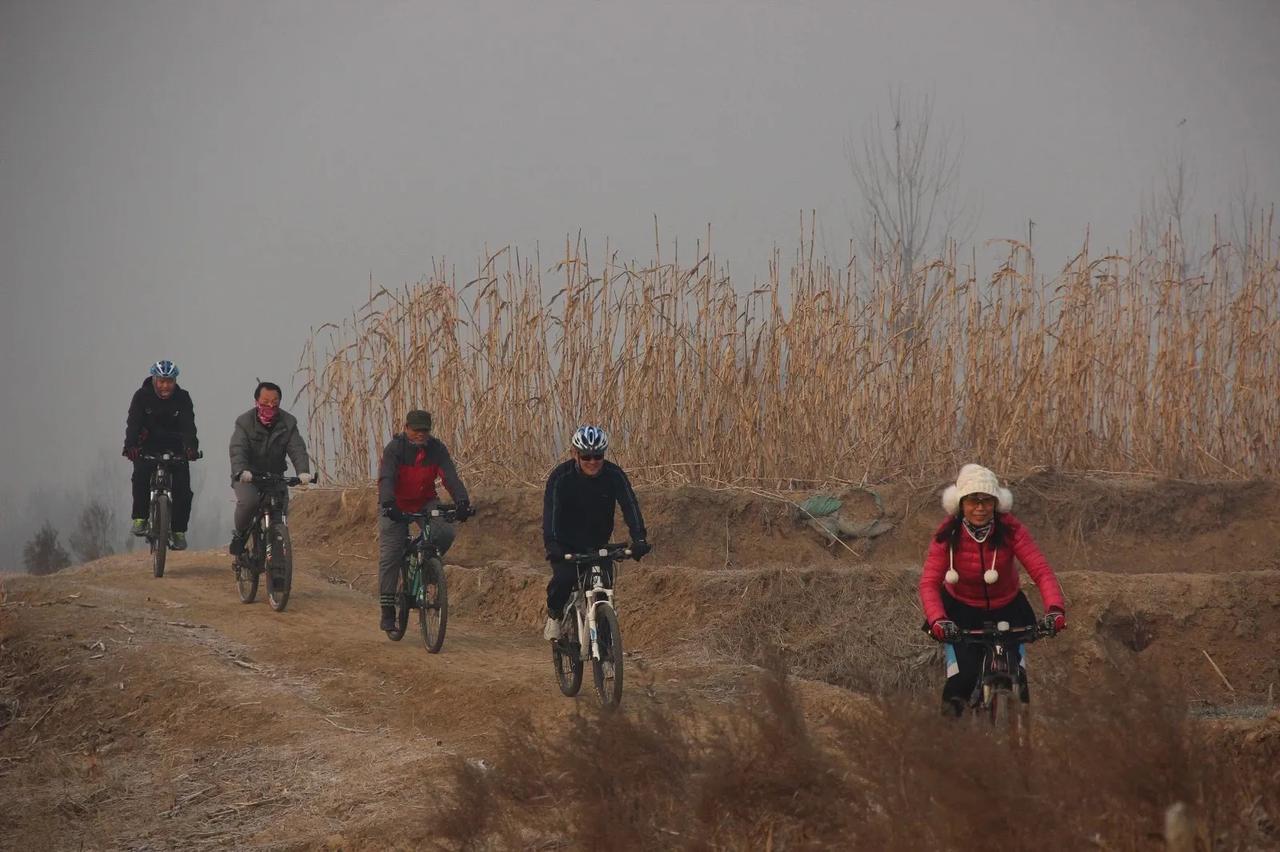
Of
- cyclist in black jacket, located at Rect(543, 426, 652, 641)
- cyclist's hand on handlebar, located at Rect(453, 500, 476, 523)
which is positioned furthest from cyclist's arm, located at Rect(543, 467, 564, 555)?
cyclist's hand on handlebar, located at Rect(453, 500, 476, 523)

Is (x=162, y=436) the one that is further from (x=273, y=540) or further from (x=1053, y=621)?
(x=1053, y=621)

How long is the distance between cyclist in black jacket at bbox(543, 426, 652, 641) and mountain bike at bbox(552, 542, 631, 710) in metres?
0.07

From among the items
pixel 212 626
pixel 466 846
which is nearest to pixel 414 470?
pixel 212 626

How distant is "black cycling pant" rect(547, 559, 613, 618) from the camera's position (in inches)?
303

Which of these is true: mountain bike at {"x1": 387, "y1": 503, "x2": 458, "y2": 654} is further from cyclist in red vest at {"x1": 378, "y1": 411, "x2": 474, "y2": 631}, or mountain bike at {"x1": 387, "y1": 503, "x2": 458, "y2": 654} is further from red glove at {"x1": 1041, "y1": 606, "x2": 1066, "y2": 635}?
red glove at {"x1": 1041, "y1": 606, "x2": 1066, "y2": 635}

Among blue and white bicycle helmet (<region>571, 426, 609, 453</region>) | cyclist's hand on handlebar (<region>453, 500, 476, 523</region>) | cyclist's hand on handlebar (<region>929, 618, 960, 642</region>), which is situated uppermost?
blue and white bicycle helmet (<region>571, 426, 609, 453</region>)

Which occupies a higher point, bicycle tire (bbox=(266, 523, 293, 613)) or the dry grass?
bicycle tire (bbox=(266, 523, 293, 613))

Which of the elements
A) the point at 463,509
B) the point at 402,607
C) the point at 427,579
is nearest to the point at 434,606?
the point at 427,579

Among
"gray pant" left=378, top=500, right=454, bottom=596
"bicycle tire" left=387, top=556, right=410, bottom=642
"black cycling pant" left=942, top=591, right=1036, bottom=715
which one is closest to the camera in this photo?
A: "black cycling pant" left=942, top=591, right=1036, bottom=715

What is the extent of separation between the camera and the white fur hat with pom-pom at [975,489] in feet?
19.2

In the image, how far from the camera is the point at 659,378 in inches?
567

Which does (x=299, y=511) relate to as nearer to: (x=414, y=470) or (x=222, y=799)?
(x=414, y=470)

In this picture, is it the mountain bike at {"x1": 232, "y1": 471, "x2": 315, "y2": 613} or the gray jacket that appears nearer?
the mountain bike at {"x1": 232, "y1": 471, "x2": 315, "y2": 613}

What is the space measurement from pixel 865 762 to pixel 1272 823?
1210mm
